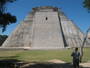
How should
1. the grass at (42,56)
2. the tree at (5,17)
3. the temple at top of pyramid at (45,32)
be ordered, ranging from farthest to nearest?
the temple at top of pyramid at (45,32), the grass at (42,56), the tree at (5,17)

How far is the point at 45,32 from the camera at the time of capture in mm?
56219

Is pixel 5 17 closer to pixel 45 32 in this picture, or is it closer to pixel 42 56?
pixel 42 56

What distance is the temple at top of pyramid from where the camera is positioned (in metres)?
54.5

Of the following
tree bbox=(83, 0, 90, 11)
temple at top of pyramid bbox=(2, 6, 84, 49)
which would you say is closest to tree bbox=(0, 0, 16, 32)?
tree bbox=(83, 0, 90, 11)

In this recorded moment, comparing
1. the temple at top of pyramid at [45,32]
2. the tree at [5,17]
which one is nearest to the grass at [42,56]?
the tree at [5,17]

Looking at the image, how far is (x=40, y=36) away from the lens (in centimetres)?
5550

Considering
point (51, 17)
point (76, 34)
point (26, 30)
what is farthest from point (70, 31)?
point (26, 30)

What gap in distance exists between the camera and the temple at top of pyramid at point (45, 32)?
54469mm

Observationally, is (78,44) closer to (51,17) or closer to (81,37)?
(81,37)

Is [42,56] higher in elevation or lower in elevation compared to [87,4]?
lower

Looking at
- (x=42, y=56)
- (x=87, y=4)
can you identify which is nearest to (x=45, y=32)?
(x=42, y=56)

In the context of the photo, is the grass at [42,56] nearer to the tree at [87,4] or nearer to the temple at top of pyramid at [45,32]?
the tree at [87,4]

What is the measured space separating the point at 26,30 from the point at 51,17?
6332mm

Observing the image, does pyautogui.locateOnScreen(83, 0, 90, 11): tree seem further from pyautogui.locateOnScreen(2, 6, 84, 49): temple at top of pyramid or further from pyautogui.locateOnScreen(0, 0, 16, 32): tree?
pyautogui.locateOnScreen(2, 6, 84, 49): temple at top of pyramid
